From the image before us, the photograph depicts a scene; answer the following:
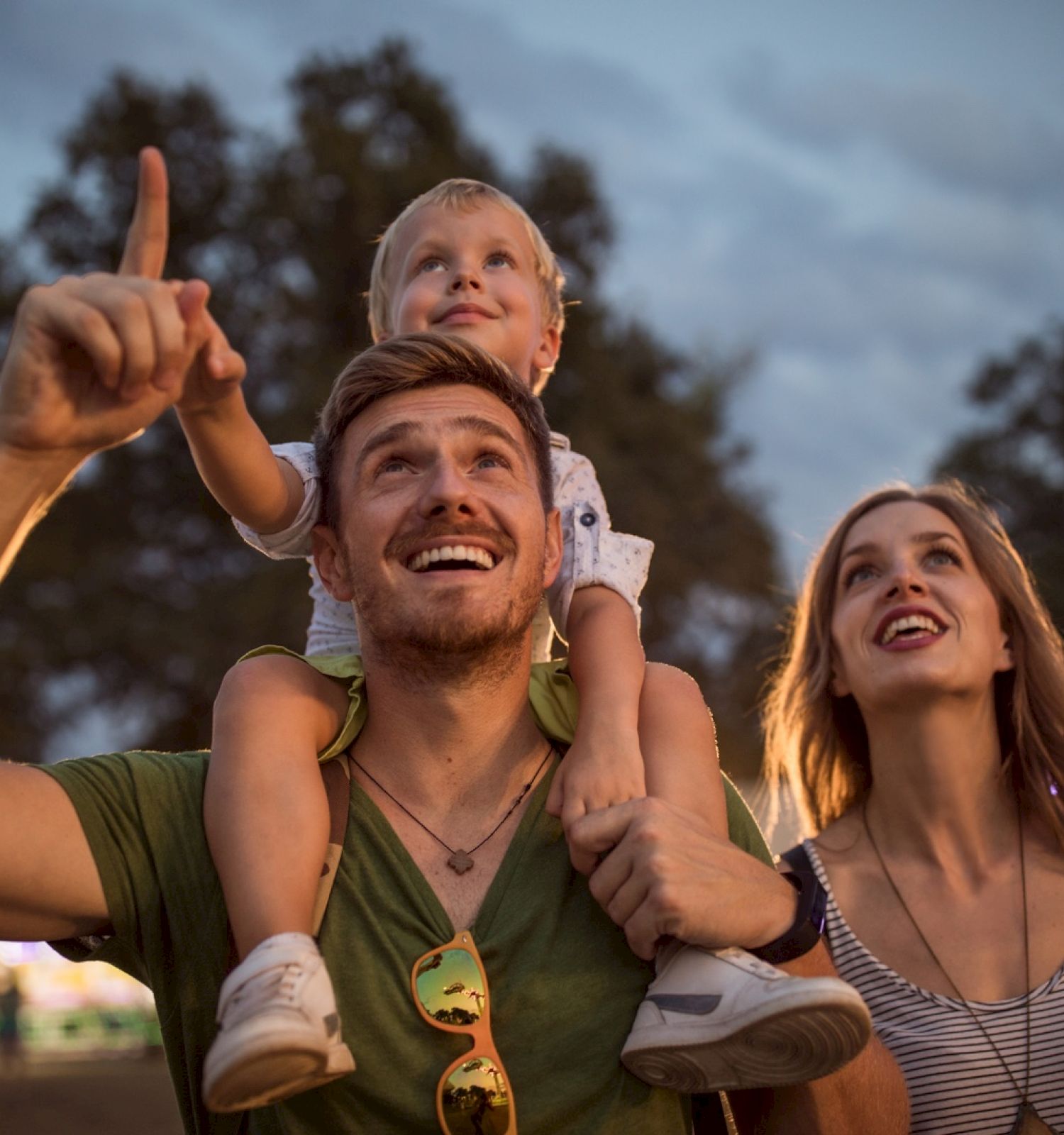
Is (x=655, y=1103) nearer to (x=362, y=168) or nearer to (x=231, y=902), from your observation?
(x=231, y=902)

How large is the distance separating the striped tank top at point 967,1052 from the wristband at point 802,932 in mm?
802

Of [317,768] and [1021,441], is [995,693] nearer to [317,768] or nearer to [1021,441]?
[317,768]

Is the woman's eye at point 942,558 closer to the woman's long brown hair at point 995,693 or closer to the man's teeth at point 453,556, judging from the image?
the woman's long brown hair at point 995,693

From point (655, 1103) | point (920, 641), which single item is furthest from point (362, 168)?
point (655, 1103)

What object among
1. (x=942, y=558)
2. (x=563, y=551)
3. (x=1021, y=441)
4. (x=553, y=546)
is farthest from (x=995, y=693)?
(x=1021, y=441)

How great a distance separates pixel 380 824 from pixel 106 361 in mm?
1157

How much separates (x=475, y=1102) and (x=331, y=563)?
4.20 ft

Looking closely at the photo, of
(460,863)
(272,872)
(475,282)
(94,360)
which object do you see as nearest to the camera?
(94,360)

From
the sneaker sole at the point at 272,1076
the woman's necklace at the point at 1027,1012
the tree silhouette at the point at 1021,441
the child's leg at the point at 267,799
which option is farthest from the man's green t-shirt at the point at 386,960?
the tree silhouette at the point at 1021,441

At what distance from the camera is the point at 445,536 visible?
2850 millimetres

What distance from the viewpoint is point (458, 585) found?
2812mm

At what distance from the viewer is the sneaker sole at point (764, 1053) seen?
2.28 meters

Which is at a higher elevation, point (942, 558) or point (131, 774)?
point (942, 558)

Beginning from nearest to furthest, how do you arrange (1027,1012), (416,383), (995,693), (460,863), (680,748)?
1. (460,863)
2. (680,748)
3. (416,383)
4. (1027,1012)
5. (995,693)
